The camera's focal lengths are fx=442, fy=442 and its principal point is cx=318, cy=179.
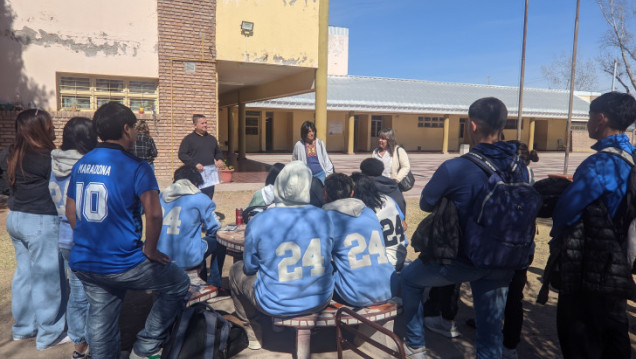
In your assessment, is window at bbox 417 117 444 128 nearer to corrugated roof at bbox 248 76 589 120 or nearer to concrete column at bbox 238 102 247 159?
corrugated roof at bbox 248 76 589 120

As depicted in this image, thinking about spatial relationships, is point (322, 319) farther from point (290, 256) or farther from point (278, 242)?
point (278, 242)

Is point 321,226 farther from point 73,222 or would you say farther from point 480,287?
point 73,222

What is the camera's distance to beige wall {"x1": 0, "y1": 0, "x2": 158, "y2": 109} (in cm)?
901

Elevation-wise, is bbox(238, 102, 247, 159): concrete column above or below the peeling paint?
below

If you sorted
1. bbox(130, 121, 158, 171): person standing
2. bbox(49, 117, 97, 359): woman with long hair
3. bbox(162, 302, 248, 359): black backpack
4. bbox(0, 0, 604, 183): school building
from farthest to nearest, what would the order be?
bbox(0, 0, 604, 183): school building < bbox(130, 121, 158, 171): person standing < bbox(49, 117, 97, 359): woman with long hair < bbox(162, 302, 248, 359): black backpack

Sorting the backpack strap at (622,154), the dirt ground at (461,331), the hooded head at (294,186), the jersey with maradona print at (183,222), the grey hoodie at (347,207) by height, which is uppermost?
the backpack strap at (622,154)

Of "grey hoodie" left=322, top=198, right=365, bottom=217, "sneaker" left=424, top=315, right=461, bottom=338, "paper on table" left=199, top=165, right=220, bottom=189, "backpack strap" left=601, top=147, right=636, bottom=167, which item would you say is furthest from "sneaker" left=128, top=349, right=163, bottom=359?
"paper on table" left=199, top=165, right=220, bottom=189

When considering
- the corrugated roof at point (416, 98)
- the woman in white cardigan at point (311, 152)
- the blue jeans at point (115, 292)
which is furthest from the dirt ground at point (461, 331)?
the corrugated roof at point (416, 98)

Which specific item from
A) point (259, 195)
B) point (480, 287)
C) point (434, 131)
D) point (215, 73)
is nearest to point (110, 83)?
point (215, 73)

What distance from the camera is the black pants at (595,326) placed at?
2553mm

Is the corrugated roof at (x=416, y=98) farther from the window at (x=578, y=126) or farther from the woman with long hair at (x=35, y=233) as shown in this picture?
the woman with long hair at (x=35, y=233)

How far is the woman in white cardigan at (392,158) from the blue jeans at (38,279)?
3822 millimetres

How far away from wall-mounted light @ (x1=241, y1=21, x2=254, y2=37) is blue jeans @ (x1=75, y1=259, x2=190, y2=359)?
8.87m

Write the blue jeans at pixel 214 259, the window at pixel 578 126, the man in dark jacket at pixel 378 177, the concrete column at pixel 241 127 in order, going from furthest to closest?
1. the window at pixel 578 126
2. the concrete column at pixel 241 127
3. the man in dark jacket at pixel 378 177
4. the blue jeans at pixel 214 259
